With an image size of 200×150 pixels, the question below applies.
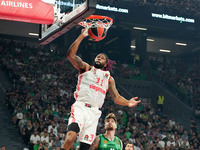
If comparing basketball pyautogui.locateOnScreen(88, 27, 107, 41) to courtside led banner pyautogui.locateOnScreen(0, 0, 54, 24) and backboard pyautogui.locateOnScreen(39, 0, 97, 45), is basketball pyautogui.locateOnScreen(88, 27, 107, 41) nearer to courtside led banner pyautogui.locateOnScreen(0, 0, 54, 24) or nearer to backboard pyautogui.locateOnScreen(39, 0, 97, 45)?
backboard pyautogui.locateOnScreen(39, 0, 97, 45)

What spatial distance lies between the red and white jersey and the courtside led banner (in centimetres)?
212

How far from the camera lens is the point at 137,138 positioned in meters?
18.4

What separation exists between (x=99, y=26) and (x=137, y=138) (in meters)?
11.8

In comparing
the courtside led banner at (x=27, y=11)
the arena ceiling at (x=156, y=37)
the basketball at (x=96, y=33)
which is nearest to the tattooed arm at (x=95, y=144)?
the basketball at (x=96, y=33)

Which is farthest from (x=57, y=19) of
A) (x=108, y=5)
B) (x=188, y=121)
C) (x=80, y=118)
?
(x=188, y=121)

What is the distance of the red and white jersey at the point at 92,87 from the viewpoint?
6727 mm

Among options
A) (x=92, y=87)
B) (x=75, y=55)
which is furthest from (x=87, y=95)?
(x=75, y=55)

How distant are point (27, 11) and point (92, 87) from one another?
2626 millimetres

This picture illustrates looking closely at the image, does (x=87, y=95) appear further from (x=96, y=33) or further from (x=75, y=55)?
(x=96, y=33)

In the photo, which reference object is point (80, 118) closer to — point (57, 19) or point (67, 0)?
point (57, 19)

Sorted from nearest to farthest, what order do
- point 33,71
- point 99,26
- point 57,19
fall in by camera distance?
point 99,26
point 57,19
point 33,71

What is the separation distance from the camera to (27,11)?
8.35 metres

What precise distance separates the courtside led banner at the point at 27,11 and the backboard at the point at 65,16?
0.18 meters

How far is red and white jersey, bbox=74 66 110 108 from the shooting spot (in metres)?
6.73
